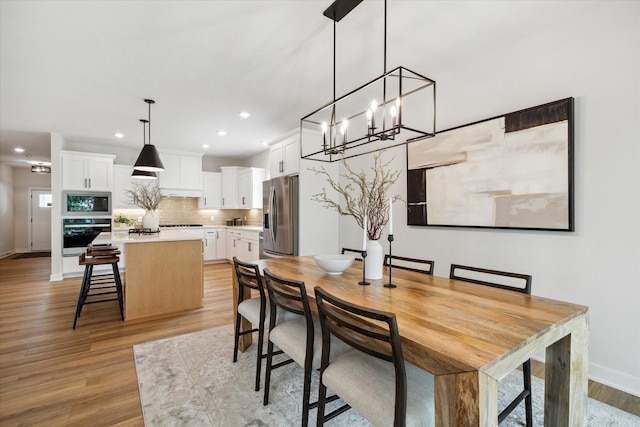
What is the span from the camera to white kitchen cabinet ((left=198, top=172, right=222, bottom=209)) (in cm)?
704

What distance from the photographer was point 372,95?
3.69 meters

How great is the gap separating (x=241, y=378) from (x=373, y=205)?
1.59 meters

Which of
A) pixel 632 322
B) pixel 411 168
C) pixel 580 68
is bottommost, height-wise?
pixel 632 322

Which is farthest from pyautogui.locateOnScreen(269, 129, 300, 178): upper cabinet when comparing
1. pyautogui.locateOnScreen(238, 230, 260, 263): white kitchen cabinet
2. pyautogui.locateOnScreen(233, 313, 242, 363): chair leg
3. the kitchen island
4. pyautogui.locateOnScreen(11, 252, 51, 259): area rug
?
pyautogui.locateOnScreen(11, 252, 51, 259): area rug

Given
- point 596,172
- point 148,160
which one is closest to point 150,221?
point 148,160

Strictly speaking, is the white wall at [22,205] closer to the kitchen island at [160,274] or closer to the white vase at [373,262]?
the kitchen island at [160,274]

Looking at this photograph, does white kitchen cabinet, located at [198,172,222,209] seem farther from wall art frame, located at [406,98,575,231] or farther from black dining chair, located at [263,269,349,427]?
black dining chair, located at [263,269,349,427]

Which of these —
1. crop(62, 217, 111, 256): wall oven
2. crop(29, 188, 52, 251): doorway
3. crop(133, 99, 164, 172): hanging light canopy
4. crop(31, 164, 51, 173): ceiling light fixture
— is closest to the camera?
crop(133, 99, 164, 172): hanging light canopy

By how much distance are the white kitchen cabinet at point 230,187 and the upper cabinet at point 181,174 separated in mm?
572

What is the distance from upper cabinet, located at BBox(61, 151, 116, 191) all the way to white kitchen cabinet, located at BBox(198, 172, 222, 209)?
1792mm

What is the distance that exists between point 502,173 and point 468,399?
2173mm

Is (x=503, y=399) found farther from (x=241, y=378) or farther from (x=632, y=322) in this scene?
(x=241, y=378)

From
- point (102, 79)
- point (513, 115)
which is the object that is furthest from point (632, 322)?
point (102, 79)

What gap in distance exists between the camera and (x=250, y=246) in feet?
19.7
